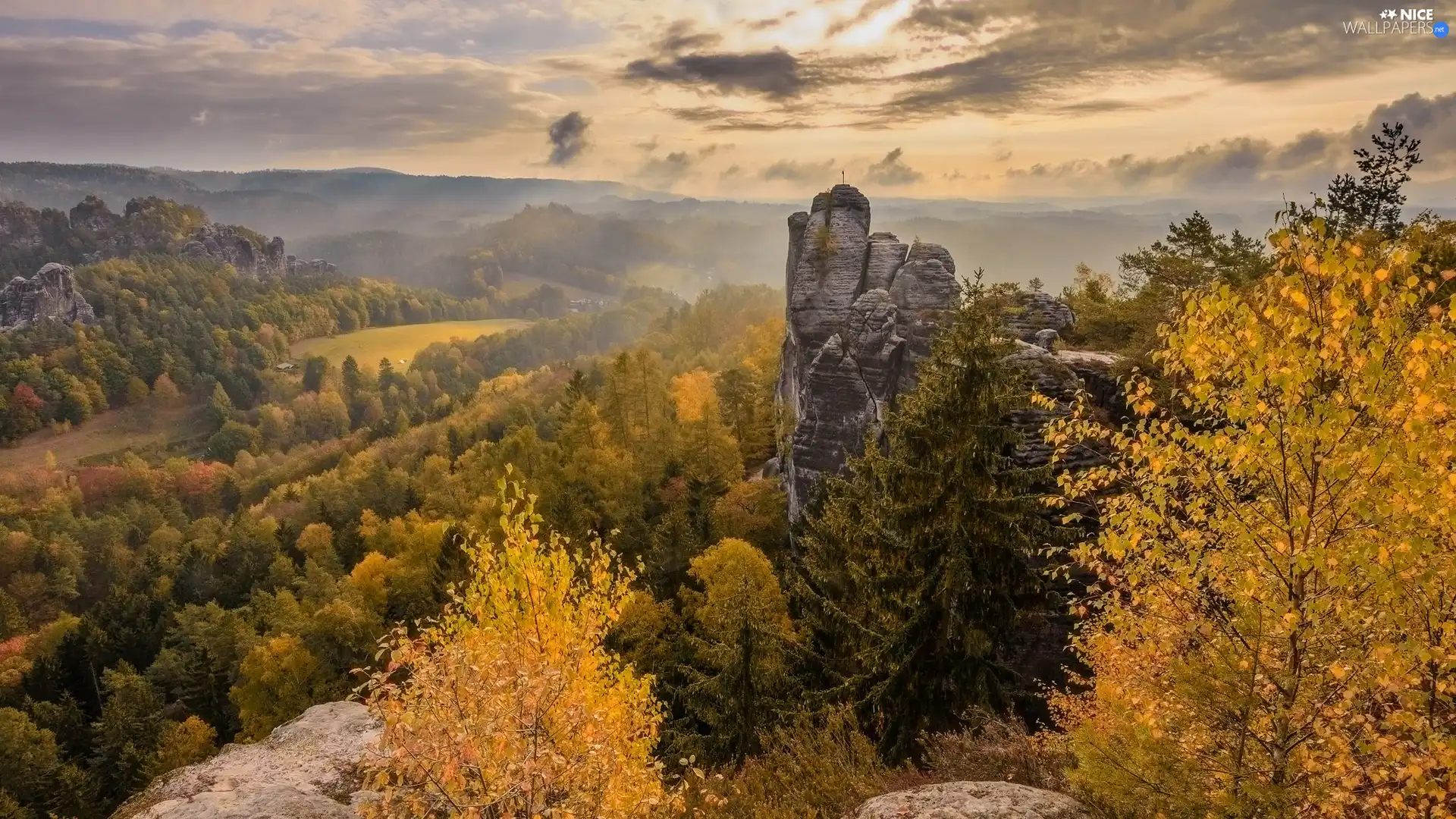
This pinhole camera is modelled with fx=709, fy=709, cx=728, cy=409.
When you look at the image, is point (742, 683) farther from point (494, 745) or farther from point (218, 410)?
point (218, 410)

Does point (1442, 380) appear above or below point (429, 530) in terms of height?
above

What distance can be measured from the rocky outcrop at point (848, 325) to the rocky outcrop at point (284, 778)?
25.6 meters

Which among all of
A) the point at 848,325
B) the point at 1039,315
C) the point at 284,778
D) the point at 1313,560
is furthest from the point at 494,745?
the point at 848,325

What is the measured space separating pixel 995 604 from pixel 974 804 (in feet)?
26.0

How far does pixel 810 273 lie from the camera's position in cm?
4719

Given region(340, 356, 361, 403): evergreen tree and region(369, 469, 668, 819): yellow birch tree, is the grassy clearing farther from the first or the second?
region(369, 469, 668, 819): yellow birch tree

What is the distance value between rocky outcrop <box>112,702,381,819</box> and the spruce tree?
40.2 feet

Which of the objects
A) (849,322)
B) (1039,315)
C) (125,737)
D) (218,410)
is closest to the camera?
(1039,315)

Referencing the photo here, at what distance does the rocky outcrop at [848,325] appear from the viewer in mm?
40969

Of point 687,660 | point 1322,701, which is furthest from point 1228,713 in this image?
point 687,660

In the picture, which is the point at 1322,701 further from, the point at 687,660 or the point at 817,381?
the point at 817,381

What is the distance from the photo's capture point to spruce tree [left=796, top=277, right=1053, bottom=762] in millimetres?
18312

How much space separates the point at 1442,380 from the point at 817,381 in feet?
118

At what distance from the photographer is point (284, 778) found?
51.5 ft
